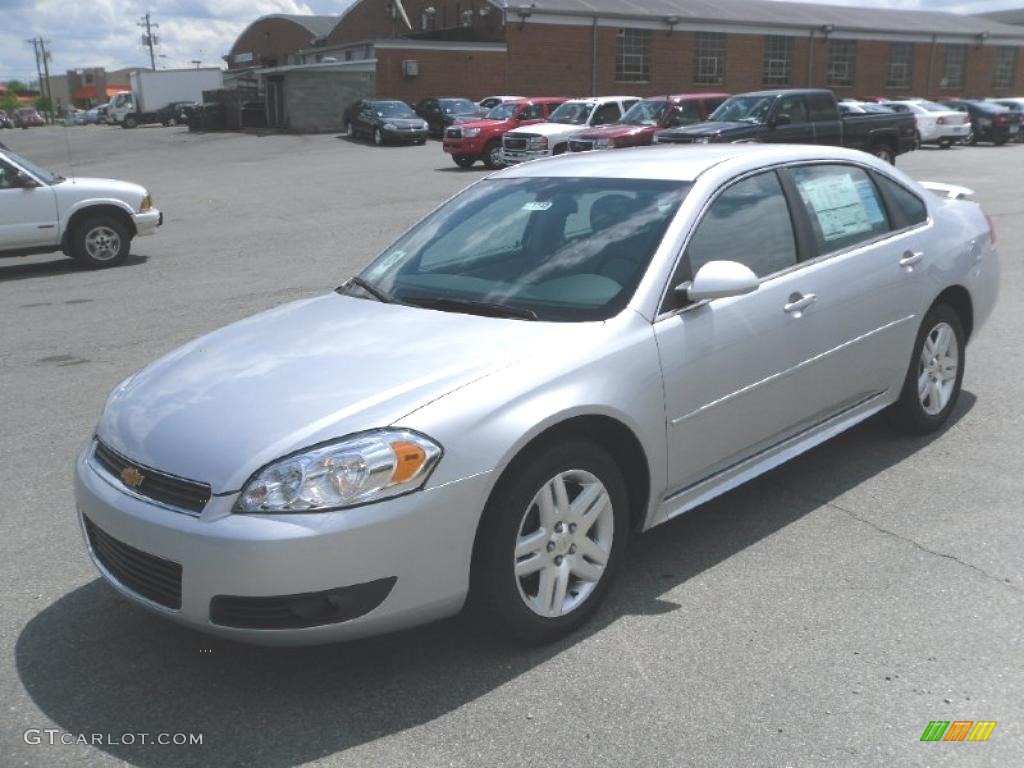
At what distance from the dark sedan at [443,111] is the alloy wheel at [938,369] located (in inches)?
1221

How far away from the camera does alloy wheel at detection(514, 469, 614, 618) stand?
3340 mm

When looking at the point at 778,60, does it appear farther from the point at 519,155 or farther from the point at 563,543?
the point at 563,543

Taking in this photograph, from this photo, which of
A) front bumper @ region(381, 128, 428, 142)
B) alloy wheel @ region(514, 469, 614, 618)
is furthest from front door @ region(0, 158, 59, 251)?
front bumper @ region(381, 128, 428, 142)

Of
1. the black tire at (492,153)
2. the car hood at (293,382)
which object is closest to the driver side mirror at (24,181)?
the car hood at (293,382)

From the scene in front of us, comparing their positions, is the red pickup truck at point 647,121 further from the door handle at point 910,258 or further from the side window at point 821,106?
the door handle at point 910,258

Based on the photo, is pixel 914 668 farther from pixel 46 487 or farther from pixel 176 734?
pixel 46 487

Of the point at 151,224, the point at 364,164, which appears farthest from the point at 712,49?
the point at 151,224

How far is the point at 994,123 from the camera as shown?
1351 inches

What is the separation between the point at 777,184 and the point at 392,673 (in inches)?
107

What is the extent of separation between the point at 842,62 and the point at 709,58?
907cm

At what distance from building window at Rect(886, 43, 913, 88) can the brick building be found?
0.08 m

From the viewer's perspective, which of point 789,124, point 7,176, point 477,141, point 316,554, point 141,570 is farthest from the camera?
point 477,141

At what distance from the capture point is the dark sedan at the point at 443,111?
1416 inches

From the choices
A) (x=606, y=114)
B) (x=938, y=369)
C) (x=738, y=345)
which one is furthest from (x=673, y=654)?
(x=606, y=114)
